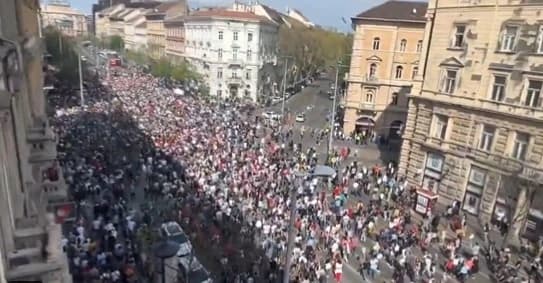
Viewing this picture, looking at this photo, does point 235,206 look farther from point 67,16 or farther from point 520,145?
point 67,16

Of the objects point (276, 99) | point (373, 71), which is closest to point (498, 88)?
point (373, 71)

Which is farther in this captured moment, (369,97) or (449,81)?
(369,97)

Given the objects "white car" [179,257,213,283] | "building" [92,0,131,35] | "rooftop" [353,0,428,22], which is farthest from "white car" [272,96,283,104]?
"building" [92,0,131,35]

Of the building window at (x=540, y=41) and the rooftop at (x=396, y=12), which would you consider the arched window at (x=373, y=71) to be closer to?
the rooftop at (x=396, y=12)

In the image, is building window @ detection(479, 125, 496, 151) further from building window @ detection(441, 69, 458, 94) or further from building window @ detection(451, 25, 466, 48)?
building window @ detection(451, 25, 466, 48)

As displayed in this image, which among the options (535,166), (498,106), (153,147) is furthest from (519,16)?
(153,147)

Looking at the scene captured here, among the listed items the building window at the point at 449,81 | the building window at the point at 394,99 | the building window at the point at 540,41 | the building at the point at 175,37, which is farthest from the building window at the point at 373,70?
the building at the point at 175,37

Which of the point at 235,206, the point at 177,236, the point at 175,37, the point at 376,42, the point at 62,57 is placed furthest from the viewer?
the point at 175,37
